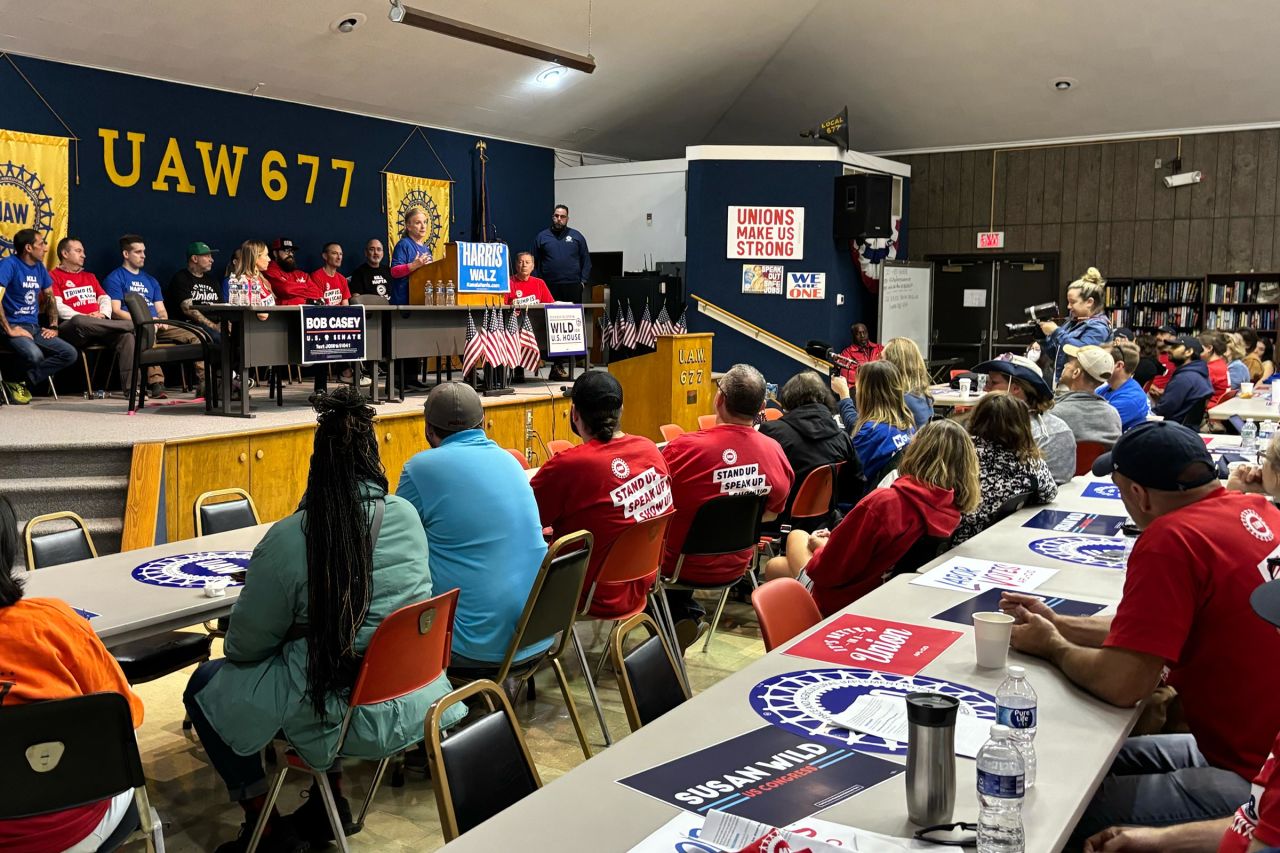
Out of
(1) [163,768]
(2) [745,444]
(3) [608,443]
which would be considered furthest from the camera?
(2) [745,444]

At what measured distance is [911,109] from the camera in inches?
554

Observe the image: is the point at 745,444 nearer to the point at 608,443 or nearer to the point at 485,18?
the point at 608,443

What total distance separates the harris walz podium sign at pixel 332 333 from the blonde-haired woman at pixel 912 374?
3.99m

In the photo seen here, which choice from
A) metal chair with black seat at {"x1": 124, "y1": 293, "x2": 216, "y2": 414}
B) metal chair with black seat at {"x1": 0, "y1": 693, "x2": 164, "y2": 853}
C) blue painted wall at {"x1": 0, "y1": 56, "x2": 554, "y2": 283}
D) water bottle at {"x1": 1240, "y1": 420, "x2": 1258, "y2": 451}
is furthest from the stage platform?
water bottle at {"x1": 1240, "y1": 420, "x2": 1258, "y2": 451}

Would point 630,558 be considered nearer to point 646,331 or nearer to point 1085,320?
point 1085,320

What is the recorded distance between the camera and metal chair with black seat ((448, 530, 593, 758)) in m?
3.24

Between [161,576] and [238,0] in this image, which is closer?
[161,576]

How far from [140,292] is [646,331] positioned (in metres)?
4.76

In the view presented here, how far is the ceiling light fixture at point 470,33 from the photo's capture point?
8500 millimetres

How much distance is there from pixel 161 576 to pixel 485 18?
8093mm

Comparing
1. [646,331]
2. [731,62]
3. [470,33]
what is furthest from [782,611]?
[731,62]

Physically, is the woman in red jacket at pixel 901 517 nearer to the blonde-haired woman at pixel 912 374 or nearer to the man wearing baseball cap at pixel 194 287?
the blonde-haired woman at pixel 912 374

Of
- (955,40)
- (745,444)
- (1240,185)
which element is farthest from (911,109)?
(745,444)

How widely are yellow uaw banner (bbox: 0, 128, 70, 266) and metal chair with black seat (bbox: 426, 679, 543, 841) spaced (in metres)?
8.36
